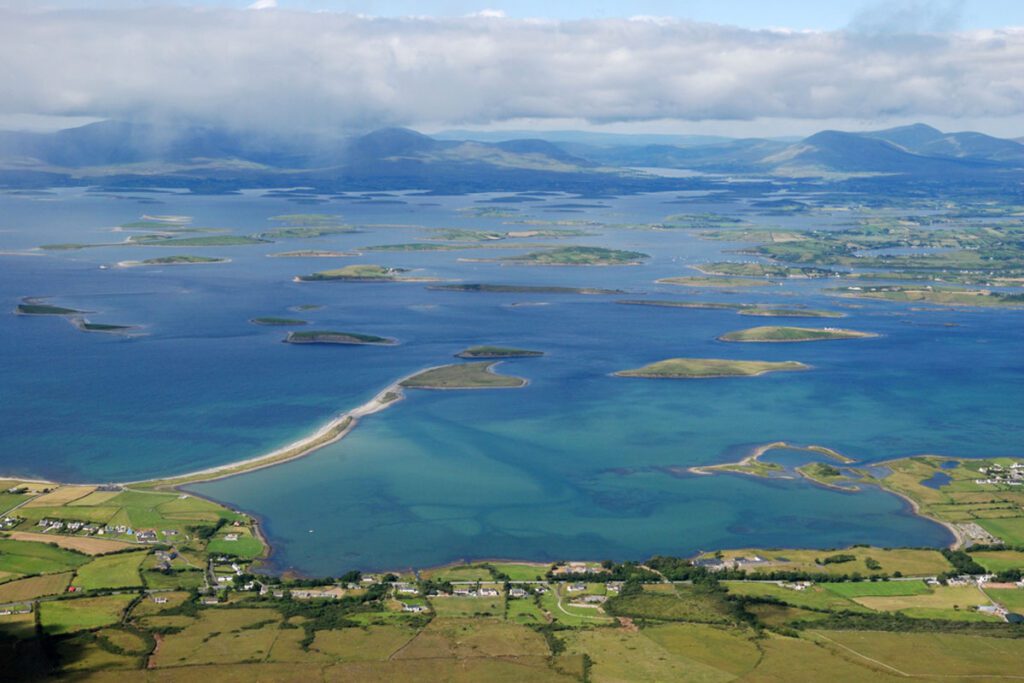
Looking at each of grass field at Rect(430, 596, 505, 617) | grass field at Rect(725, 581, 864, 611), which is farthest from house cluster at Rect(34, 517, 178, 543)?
grass field at Rect(725, 581, 864, 611)

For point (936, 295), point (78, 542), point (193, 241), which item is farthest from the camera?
point (193, 241)

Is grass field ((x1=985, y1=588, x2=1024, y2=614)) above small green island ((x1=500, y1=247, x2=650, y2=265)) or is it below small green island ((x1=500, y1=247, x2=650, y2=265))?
below

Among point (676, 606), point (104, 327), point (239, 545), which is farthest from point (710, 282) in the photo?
point (676, 606)

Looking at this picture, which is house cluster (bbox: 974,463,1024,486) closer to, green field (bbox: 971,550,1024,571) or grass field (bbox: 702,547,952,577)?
green field (bbox: 971,550,1024,571)

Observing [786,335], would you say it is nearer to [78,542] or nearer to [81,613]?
[78,542]

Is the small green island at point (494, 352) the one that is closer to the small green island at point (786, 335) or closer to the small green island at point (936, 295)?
the small green island at point (786, 335)

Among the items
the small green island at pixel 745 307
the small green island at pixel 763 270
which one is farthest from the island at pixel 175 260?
the small green island at pixel 763 270

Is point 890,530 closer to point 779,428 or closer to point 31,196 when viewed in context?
point 779,428
